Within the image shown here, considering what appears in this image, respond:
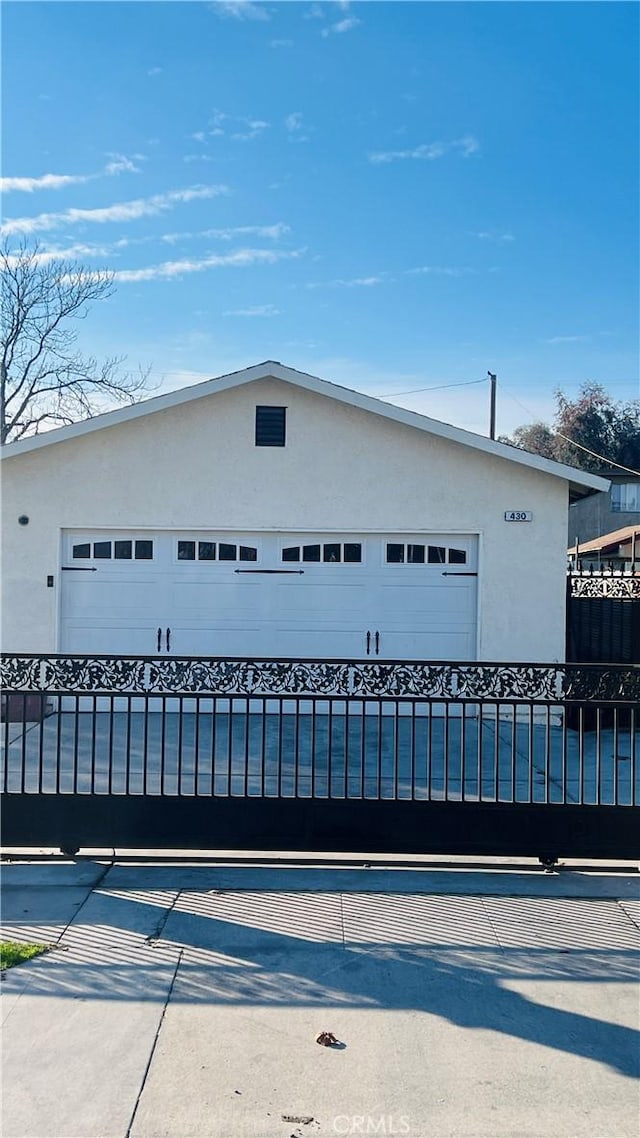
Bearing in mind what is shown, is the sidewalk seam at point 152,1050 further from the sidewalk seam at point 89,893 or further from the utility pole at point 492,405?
the utility pole at point 492,405

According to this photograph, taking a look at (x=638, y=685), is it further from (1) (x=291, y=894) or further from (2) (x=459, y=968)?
(1) (x=291, y=894)

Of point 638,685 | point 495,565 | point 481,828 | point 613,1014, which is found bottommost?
point 613,1014

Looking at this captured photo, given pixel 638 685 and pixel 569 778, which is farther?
pixel 569 778

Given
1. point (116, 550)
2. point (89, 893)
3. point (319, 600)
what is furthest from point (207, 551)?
point (89, 893)

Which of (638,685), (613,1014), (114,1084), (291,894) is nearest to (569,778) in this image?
(638,685)

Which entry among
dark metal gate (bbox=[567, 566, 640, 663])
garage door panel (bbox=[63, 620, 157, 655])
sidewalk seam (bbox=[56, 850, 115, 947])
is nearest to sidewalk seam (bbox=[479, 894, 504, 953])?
sidewalk seam (bbox=[56, 850, 115, 947])

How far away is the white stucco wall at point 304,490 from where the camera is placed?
1127 centimetres

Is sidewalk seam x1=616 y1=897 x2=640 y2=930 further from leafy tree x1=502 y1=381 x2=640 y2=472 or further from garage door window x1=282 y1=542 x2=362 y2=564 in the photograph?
leafy tree x1=502 y1=381 x2=640 y2=472

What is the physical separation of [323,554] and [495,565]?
2.23 metres

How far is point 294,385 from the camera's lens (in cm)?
1125

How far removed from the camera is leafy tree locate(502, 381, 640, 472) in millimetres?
40938

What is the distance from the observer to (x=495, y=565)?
11.4 m
